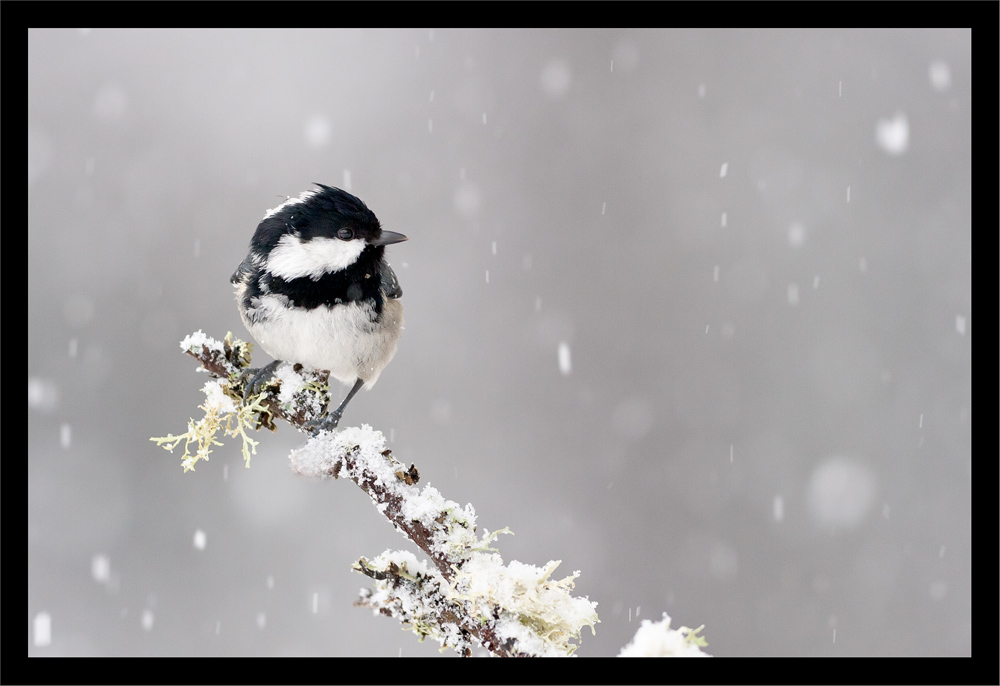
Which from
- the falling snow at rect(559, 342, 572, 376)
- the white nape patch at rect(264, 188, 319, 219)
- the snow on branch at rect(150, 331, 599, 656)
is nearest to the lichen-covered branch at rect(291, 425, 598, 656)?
the snow on branch at rect(150, 331, 599, 656)

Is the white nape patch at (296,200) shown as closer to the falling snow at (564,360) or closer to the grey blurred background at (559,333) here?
the grey blurred background at (559,333)

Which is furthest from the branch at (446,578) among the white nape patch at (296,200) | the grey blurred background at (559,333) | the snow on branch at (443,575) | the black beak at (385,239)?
the grey blurred background at (559,333)

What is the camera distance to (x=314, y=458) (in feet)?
4.90

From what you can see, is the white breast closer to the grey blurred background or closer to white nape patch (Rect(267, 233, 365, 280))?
white nape patch (Rect(267, 233, 365, 280))

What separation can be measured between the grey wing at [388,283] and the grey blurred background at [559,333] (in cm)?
431

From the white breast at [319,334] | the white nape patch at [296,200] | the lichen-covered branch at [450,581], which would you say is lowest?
the lichen-covered branch at [450,581]

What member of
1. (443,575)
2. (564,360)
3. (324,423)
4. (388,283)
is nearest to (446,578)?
(443,575)

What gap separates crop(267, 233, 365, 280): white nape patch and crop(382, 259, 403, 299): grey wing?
0.23 metres

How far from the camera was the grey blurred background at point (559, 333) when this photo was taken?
729 centimetres

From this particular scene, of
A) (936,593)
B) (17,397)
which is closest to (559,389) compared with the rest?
(936,593)

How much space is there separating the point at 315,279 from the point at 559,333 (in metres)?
6.06

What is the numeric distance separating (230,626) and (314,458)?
704 centimetres

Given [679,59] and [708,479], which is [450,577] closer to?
[708,479]

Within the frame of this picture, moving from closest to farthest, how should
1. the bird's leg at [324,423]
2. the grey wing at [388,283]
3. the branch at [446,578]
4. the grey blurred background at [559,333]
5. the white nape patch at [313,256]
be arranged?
the branch at [446,578]
the bird's leg at [324,423]
the white nape patch at [313,256]
the grey wing at [388,283]
the grey blurred background at [559,333]
